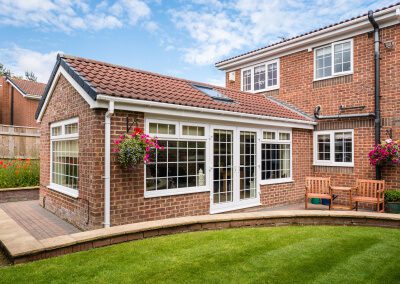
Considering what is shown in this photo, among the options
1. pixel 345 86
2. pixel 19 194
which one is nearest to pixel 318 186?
pixel 345 86

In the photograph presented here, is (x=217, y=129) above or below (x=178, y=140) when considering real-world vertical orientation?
above

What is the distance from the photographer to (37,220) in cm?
746

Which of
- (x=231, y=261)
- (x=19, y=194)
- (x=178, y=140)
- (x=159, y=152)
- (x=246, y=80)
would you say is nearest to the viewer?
(x=231, y=261)

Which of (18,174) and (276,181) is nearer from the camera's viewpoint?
(276,181)

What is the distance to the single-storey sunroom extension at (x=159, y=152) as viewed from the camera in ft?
20.2

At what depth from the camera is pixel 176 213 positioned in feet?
23.5

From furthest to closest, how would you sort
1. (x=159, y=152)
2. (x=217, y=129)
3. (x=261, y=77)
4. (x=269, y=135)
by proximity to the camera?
(x=261, y=77)
(x=269, y=135)
(x=217, y=129)
(x=159, y=152)

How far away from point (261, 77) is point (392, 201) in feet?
23.6

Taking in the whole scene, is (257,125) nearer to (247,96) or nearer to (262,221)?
(247,96)

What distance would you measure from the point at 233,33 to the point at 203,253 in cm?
1194

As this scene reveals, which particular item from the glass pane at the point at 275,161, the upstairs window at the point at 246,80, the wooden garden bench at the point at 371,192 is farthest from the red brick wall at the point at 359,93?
the upstairs window at the point at 246,80

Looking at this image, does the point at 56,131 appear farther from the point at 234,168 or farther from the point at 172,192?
the point at 234,168

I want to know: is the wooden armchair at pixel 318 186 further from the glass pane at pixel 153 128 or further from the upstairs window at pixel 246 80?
the upstairs window at pixel 246 80

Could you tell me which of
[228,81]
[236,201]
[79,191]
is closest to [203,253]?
[79,191]
